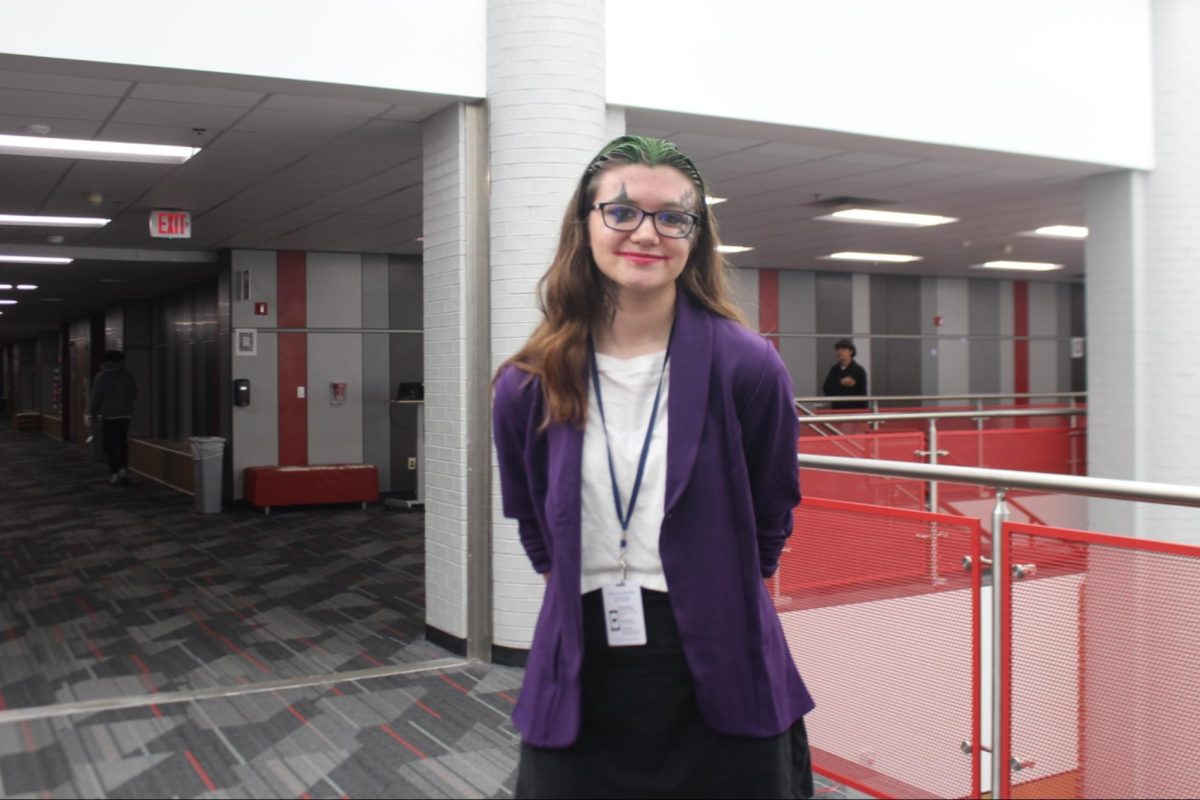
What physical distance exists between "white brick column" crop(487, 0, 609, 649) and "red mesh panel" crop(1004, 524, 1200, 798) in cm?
255

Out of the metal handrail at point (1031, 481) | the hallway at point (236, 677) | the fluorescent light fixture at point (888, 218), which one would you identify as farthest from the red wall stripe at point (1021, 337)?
the metal handrail at point (1031, 481)

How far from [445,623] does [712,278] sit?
12.9ft

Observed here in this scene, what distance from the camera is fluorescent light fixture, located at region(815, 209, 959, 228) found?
9.63 meters

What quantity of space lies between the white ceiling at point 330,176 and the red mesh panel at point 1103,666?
3.47 m

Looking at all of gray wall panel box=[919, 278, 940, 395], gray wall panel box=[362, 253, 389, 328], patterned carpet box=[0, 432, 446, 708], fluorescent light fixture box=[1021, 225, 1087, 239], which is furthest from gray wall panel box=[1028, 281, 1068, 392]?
patterned carpet box=[0, 432, 446, 708]

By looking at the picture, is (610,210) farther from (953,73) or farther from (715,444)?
(953,73)

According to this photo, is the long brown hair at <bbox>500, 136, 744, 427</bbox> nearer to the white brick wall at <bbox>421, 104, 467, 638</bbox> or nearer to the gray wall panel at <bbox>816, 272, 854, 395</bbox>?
the white brick wall at <bbox>421, 104, 467, 638</bbox>

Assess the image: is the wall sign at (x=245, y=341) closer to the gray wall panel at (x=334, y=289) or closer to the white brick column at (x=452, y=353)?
the gray wall panel at (x=334, y=289)

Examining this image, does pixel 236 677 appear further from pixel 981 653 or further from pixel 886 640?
pixel 981 653

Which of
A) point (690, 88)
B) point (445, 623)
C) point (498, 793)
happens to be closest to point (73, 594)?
point (445, 623)

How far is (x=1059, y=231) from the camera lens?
11039mm

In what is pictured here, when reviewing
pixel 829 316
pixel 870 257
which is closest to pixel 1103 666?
pixel 870 257

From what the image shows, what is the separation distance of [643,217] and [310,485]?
31.5 ft

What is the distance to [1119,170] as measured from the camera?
7176 mm
